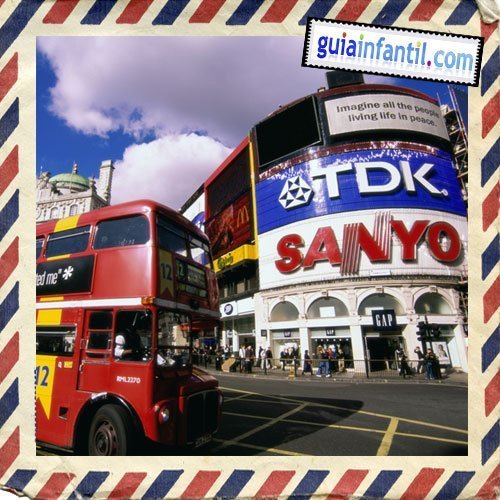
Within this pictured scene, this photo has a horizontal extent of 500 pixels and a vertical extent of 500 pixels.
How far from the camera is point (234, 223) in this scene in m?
26.5

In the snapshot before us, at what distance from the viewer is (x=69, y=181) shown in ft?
14.7

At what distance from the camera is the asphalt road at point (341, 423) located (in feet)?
13.7

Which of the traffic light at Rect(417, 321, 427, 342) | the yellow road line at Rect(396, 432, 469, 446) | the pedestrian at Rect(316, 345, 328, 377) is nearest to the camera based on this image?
the yellow road line at Rect(396, 432, 469, 446)

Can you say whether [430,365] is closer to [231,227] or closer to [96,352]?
[96,352]

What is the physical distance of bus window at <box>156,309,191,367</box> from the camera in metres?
4.41

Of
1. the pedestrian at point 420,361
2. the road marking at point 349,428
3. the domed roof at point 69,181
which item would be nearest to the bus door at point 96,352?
the domed roof at point 69,181

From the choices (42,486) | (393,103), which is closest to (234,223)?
(393,103)

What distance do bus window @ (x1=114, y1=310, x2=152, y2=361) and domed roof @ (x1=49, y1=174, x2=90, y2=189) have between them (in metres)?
1.87

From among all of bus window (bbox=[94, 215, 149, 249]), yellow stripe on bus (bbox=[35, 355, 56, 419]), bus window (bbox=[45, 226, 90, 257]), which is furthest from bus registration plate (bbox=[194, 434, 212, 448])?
bus window (bbox=[45, 226, 90, 257])

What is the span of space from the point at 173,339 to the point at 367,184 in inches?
624

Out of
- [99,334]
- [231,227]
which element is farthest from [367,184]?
[99,334]

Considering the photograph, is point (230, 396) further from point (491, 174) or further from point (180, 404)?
point (491, 174)

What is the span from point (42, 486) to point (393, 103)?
55.7 ft

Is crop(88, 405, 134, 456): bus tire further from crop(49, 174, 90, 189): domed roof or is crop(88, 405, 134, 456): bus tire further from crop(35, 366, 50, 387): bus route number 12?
crop(49, 174, 90, 189): domed roof
